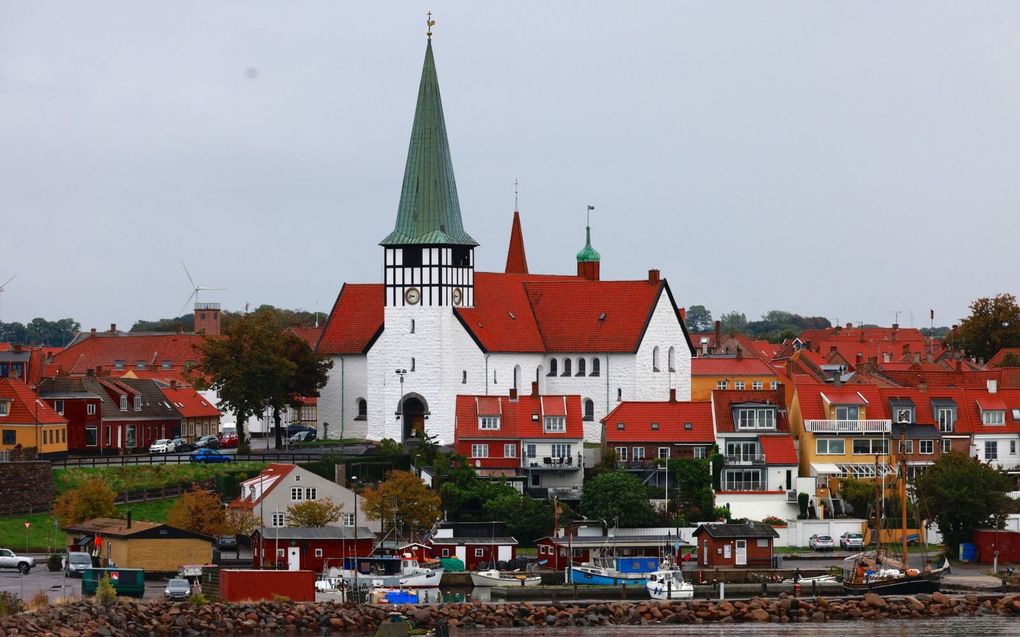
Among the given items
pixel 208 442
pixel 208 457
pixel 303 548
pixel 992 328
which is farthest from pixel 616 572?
pixel 992 328

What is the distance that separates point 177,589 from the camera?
67625 mm

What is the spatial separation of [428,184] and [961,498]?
97.9 feet

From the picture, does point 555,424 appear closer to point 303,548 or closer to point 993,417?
point 303,548

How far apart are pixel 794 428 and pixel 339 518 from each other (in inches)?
867

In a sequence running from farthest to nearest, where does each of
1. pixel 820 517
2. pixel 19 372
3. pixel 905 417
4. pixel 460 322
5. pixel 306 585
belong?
pixel 19 372, pixel 460 322, pixel 905 417, pixel 820 517, pixel 306 585

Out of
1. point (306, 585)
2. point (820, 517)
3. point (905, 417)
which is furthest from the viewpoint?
point (905, 417)

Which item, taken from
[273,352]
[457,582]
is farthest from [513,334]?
[457,582]

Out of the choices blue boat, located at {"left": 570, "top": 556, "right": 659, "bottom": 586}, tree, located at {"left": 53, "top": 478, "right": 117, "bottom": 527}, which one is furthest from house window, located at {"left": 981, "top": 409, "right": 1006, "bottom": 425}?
tree, located at {"left": 53, "top": 478, "right": 117, "bottom": 527}

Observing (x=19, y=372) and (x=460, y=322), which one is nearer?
(x=460, y=322)

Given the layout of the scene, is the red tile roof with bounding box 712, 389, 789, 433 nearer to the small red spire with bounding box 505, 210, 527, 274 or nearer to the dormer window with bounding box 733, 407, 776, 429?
the dormer window with bounding box 733, 407, 776, 429

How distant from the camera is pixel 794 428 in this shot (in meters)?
90.7

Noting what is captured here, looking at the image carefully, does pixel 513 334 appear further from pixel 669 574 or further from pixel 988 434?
pixel 669 574

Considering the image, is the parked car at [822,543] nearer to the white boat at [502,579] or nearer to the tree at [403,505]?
→ the white boat at [502,579]

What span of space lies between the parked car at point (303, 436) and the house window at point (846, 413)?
26.2 meters
